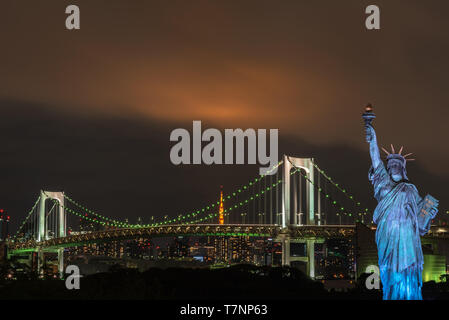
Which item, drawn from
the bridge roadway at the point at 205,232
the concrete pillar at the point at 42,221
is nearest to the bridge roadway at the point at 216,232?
the bridge roadway at the point at 205,232

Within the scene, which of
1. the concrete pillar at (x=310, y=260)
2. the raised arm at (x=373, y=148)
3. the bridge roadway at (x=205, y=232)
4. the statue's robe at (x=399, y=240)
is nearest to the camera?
the statue's robe at (x=399, y=240)

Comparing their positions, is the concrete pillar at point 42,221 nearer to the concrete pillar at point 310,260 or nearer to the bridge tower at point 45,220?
the bridge tower at point 45,220

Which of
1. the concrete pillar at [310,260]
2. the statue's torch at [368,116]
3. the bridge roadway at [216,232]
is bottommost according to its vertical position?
the concrete pillar at [310,260]

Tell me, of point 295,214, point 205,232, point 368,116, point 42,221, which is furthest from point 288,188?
point 368,116

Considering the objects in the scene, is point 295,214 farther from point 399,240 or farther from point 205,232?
point 399,240

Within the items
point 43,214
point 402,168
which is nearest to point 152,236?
point 43,214

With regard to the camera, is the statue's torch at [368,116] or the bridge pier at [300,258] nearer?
the statue's torch at [368,116]

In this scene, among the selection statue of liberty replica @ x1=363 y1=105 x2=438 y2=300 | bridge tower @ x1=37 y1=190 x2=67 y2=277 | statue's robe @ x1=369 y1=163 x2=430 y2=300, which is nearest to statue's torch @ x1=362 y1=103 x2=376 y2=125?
statue of liberty replica @ x1=363 y1=105 x2=438 y2=300
